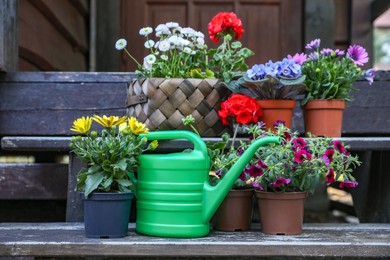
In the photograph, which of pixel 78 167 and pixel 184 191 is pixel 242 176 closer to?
pixel 184 191

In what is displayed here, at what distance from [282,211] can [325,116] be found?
1.32 ft

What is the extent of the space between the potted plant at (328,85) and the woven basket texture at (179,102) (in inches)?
11.1

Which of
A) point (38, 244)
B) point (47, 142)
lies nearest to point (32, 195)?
point (47, 142)

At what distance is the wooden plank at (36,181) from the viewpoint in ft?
6.31

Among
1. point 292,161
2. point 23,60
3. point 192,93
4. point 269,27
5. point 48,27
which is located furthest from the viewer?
point 269,27

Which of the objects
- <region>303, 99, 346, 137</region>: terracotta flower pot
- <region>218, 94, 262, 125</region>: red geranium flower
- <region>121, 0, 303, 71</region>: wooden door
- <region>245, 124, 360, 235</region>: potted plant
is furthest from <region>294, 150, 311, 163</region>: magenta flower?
<region>121, 0, 303, 71</region>: wooden door

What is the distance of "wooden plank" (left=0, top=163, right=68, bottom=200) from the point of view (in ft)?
6.31

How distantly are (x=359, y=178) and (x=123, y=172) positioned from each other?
1.01 m

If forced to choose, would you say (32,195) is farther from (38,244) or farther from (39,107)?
(38,244)

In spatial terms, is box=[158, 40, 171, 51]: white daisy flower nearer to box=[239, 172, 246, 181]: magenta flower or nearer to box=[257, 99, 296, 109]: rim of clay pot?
box=[257, 99, 296, 109]: rim of clay pot

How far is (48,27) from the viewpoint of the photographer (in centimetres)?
281

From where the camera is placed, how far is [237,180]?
5.03 feet

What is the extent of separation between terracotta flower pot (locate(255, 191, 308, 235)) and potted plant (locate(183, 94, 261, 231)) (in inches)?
2.5

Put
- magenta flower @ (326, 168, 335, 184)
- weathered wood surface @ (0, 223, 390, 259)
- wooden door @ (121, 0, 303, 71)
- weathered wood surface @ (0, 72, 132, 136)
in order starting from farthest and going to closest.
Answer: wooden door @ (121, 0, 303, 71) → weathered wood surface @ (0, 72, 132, 136) → magenta flower @ (326, 168, 335, 184) → weathered wood surface @ (0, 223, 390, 259)
